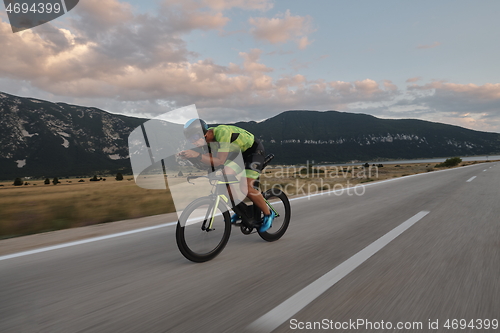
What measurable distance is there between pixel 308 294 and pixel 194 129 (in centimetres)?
216

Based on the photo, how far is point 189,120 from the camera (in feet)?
11.7

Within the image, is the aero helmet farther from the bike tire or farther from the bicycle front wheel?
the bike tire

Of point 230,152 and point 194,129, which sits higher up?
point 194,129

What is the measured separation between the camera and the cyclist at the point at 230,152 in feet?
11.7

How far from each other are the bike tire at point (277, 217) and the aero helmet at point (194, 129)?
60.9 inches

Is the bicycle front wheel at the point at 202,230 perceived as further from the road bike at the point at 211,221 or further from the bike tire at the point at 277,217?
the bike tire at the point at 277,217

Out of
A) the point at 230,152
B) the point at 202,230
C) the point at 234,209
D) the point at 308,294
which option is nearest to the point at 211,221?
the point at 202,230

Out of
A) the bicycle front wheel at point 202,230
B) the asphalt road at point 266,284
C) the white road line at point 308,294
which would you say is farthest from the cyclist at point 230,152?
the white road line at point 308,294

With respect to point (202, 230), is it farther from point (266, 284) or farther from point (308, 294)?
point (308, 294)

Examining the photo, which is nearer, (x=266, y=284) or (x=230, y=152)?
(x=266, y=284)

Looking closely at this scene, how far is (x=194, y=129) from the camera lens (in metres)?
3.54

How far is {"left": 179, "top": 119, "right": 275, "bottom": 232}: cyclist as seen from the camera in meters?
3.56

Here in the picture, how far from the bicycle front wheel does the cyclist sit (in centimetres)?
32

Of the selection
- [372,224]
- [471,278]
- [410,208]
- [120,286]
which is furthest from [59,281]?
[410,208]
